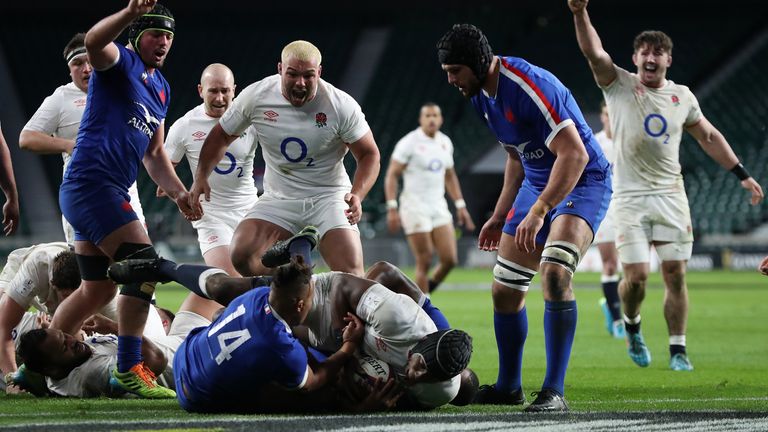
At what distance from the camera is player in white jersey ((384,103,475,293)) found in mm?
15195

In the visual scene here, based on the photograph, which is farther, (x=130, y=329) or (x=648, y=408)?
(x=130, y=329)

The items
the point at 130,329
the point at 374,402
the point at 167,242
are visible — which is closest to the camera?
the point at 374,402

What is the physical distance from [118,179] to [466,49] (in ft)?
7.52

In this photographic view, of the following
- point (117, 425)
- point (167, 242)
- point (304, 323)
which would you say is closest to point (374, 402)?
point (304, 323)

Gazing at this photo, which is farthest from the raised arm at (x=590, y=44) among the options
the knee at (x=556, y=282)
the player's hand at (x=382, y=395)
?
the player's hand at (x=382, y=395)

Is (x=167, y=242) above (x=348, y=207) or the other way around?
the other way around

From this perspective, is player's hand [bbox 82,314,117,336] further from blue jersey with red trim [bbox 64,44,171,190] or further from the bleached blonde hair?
the bleached blonde hair

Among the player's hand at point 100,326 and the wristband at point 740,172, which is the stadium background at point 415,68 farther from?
the player's hand at point 100,326

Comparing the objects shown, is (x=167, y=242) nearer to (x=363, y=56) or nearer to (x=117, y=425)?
(x=363, y=56)

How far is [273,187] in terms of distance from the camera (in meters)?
7.73

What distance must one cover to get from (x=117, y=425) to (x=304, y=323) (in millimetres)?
1352

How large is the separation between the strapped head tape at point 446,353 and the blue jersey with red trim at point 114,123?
2.36 metres

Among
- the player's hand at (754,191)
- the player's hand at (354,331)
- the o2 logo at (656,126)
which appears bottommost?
the player's hand at (354,331)

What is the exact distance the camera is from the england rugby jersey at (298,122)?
292 inches
